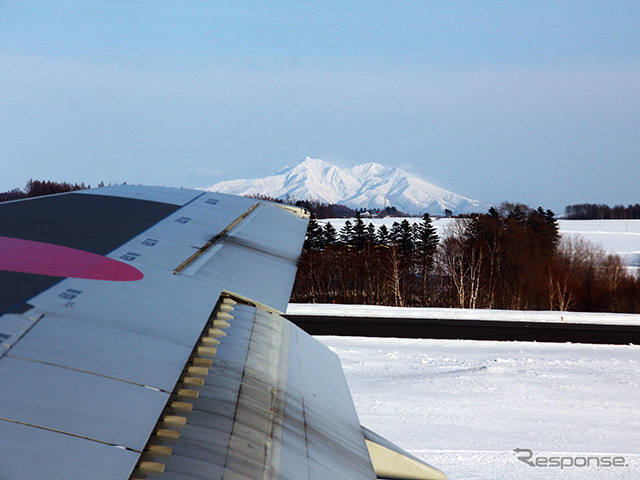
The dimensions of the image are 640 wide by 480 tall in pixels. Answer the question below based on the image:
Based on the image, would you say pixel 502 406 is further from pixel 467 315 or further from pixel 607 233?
pixel 607 233

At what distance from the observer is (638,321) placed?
1973 centimetres

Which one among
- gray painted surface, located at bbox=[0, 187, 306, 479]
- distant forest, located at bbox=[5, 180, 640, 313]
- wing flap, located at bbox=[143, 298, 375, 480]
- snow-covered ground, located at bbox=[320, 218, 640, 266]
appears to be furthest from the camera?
snow-covered ground, located at bbox=[320, 218, 640, 266]

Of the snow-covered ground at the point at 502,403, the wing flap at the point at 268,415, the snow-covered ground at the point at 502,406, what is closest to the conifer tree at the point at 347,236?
the snow-covered ground at the point at 502,403

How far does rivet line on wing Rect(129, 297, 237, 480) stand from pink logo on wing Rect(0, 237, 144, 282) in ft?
1.35

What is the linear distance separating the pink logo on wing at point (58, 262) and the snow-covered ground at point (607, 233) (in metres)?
46.5

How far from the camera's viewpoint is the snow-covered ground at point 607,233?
56000mm

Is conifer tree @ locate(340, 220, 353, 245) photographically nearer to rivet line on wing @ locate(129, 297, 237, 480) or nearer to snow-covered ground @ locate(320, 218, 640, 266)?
snow-covered ground @ locate(320, 218, 640, 266)

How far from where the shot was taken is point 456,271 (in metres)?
36.2

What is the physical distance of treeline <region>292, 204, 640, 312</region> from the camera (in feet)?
119

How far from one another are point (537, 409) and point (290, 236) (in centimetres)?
705

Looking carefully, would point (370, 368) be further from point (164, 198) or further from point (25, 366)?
point (25, 366)

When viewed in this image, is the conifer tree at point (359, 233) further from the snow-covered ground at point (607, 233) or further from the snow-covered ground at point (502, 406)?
the snow-covered ground at point (502, 406)

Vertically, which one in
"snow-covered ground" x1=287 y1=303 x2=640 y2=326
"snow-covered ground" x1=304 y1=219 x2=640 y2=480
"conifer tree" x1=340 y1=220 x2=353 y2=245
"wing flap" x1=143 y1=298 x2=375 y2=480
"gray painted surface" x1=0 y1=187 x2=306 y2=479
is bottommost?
"snow-covered ground" x1=304 y1=219 x2=640 y2=480

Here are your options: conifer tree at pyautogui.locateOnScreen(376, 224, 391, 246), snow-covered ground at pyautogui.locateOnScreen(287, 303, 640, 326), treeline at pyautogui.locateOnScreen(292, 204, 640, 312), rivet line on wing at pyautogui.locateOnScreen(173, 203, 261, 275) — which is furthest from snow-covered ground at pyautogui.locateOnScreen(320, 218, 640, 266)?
rivet line on wing at pyautogui.locateOnScreen(173, 203, 261, 275)
